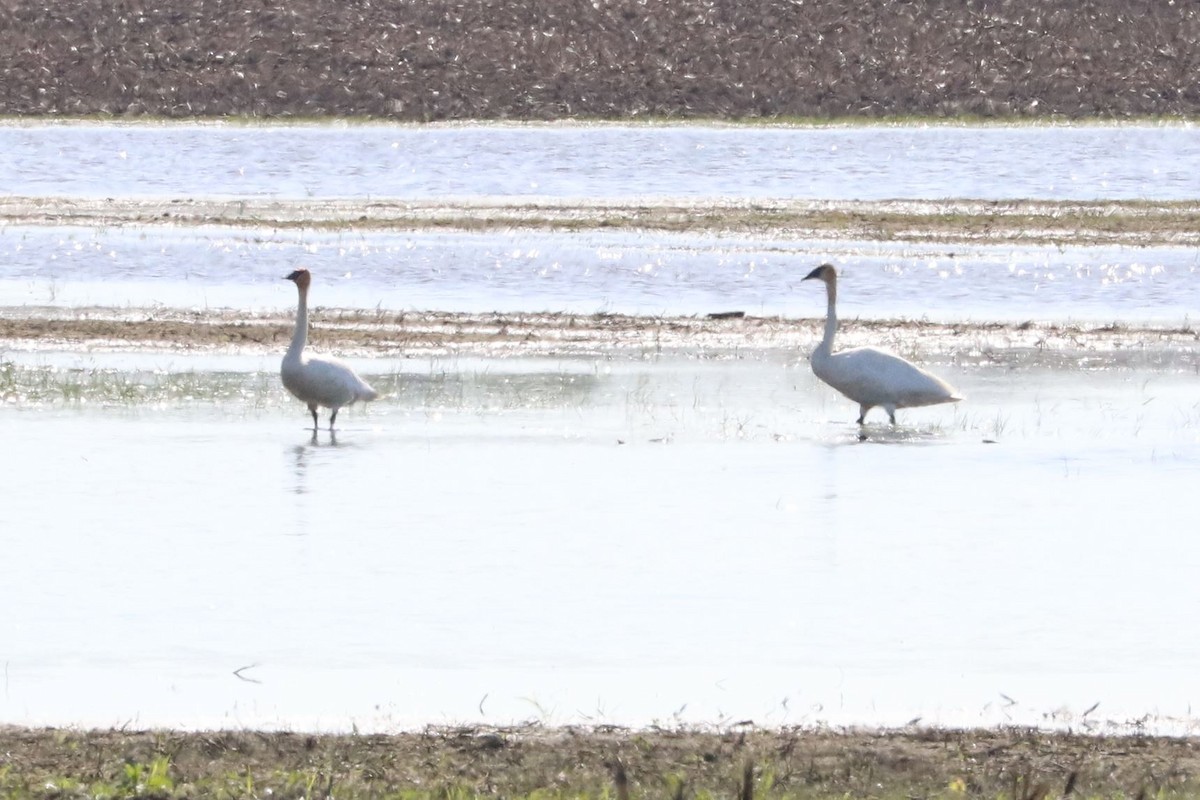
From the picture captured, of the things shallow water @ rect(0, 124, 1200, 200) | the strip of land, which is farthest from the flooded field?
shallow water @ rect(0, 124, 1200, 200)

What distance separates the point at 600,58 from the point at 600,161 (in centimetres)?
1581

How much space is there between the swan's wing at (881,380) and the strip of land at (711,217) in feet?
48.5

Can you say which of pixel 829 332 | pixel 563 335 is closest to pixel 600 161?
pixel 563 335

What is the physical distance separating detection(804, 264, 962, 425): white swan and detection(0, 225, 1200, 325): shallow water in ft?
Answer: 22.2

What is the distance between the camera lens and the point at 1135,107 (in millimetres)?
54688

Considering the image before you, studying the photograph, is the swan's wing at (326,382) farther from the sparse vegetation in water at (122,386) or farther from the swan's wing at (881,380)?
the swan's wing at (881,380)

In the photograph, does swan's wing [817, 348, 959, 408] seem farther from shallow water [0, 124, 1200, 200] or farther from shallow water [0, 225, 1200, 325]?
shallow water [0, 124, 1200, 200]

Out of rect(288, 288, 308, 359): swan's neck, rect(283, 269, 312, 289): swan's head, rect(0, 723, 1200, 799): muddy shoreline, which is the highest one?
rect(283, 269, 312, 289): swan's head

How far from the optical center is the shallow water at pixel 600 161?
37.5 meters

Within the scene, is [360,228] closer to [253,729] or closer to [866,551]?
[866,551]

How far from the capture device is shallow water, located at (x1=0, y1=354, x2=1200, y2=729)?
8.28 meters

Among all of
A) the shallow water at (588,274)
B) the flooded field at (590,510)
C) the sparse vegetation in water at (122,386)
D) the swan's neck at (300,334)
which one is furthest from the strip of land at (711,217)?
the swan's neck at (300,334)

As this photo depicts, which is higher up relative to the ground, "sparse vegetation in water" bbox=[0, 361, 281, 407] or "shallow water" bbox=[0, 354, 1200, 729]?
"sparse vegetation in water" bbox=[0, 361, 281, 407]

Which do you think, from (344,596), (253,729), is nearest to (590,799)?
(253,729)
